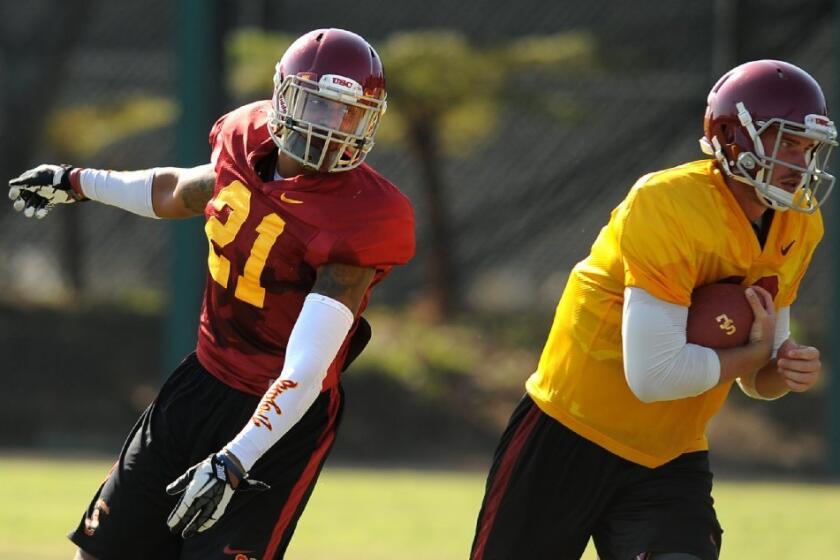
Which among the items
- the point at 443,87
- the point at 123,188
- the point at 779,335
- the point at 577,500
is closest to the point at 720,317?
the point at 779,335

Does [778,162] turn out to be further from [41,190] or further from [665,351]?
[41,190]

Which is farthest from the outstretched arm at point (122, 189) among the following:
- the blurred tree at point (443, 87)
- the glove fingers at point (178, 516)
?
the blurred tree at point (443, 87)

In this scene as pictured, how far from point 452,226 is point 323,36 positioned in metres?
6.11

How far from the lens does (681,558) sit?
3740mm

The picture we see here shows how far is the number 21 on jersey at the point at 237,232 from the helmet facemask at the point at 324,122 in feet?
0.58

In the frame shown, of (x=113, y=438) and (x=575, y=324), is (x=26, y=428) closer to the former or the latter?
(x=113, y=438)

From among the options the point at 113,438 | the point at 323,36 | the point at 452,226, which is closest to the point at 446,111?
the point at 452,226

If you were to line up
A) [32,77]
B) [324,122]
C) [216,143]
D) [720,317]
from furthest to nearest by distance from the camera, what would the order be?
[32,77] < [216,143] < [324,122] < [720,317]

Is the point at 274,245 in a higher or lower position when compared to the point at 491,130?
higher

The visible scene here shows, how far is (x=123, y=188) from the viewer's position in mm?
4352

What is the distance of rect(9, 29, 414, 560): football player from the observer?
3.78 m

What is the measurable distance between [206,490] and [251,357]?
563 mm

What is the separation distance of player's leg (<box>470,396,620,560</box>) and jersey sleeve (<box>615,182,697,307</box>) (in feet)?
1.70

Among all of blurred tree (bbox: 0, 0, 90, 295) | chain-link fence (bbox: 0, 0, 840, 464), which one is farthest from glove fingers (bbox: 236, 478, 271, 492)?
blurred tree (bbox: 0, 0, 90, 295)
